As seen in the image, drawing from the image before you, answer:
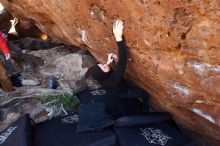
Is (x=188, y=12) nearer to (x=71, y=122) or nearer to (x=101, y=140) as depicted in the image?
(x=101, y=140)

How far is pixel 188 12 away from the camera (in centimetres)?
376

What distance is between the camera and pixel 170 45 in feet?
13.9

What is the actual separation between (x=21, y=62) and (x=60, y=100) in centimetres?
251

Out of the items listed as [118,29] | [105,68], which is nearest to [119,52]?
[118,29]

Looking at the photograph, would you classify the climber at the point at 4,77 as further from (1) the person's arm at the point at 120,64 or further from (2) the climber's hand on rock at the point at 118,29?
(2) the climber's hand on rock at the point at 118,29

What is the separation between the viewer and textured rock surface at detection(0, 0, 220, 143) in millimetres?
3818

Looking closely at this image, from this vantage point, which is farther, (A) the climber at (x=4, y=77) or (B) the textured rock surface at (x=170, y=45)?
(A) the climber at (x=4, y=77)

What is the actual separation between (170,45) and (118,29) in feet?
2.66

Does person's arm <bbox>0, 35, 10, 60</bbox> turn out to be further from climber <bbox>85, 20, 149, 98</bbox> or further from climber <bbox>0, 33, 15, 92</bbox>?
climber <bbox>85, 20, 149, 98</bbox>

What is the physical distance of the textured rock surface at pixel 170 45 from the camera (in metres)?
3.82

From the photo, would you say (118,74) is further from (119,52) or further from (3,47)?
(3,47)

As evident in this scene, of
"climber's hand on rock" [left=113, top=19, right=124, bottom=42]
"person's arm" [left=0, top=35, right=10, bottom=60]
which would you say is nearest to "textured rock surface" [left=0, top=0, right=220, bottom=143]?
"climber's hand on rock" [left=113, top=19, right=124, bottom=42]

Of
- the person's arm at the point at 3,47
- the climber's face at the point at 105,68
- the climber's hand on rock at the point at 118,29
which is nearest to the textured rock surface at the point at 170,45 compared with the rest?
the climber's hand on rock at the point at 118,29

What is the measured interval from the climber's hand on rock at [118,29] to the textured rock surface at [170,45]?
0.30 ft
